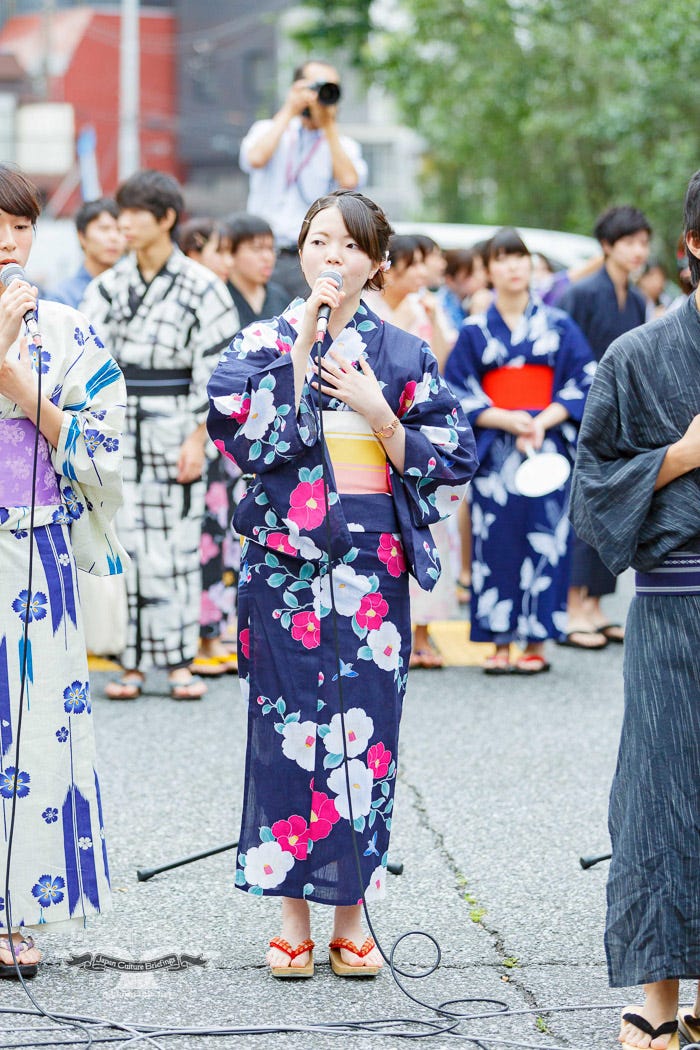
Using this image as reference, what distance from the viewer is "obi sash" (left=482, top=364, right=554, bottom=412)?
6934mm

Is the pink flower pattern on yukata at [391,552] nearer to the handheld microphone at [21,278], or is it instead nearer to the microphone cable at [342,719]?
the microphone cable at [342,719]

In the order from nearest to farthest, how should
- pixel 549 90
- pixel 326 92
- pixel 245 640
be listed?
pixel 245 640, pixel 326 92, pixel 549 90

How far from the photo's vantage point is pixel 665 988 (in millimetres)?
3121

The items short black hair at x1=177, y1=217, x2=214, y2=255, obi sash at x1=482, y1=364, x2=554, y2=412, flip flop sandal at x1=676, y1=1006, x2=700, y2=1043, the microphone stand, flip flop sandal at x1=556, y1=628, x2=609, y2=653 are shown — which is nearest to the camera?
flip flop sandal at x1=676, y1=1006, x2=700, y2=1043

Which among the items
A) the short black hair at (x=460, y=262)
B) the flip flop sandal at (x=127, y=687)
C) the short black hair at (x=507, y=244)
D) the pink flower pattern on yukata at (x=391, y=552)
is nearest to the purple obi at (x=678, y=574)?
the pink flower pattern on yukata at (x=391, y=552)

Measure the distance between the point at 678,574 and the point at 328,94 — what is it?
4770 millimetres

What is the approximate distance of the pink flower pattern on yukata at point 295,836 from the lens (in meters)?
3.57

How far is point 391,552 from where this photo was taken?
364cm

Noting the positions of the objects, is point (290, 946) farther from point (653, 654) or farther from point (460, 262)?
point (460, 262)

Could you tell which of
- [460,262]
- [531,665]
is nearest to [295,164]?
[531,665]

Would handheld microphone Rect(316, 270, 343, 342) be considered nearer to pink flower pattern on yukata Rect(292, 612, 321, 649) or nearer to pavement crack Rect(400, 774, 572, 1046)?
pink flower pattern on yukata Rect(292, 612, 321, 649)

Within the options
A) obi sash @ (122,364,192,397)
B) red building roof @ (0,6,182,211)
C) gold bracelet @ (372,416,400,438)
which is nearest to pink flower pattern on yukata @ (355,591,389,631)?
gold bracelet @ (372,416,400,438)

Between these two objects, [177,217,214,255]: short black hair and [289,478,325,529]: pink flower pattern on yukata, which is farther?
[177,217,214,255]: short black hair

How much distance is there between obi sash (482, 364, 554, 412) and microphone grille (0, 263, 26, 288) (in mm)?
3706
